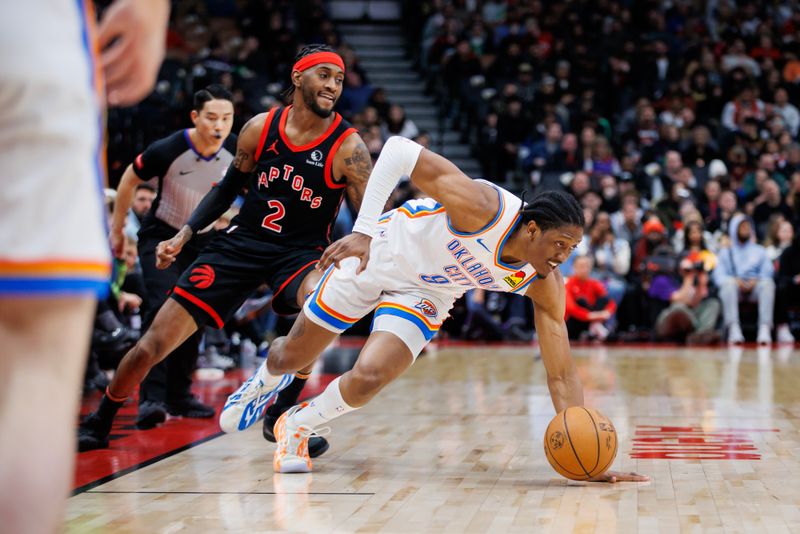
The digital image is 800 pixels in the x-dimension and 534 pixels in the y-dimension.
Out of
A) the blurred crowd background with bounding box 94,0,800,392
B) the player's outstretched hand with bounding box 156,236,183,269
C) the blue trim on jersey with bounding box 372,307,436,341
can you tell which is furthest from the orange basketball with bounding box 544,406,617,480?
the blurred crowd background with bounding box 94,0,800,392

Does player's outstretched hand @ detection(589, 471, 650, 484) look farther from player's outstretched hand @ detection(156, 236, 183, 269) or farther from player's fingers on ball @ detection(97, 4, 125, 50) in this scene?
player's fingers on ball @ detection(97, 4, 125, 50)

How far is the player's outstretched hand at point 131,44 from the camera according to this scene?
2.08 metres

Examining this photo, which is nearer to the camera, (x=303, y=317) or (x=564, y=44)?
(x=303, y=317)

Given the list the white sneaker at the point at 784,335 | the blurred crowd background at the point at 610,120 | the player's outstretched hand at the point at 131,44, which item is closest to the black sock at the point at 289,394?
the player's outstretched hand at the point at 131,44

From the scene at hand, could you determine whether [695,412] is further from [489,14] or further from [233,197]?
[489,14]

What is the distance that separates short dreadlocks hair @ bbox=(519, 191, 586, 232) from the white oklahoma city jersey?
0.34ft

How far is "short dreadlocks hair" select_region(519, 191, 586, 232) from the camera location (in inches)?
172

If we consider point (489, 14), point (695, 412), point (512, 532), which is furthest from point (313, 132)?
point (489, 14)

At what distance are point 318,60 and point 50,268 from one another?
12.4ft

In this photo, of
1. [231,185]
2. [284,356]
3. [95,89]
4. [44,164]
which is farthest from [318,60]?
[44,164]

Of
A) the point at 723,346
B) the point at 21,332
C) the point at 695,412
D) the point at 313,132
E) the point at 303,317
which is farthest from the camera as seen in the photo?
the point at 723,346

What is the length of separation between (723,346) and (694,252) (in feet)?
3.69

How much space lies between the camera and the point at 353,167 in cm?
541

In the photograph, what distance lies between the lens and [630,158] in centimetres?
1492
